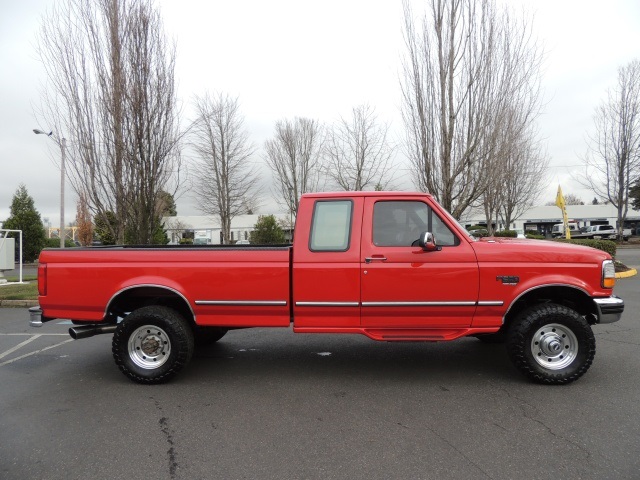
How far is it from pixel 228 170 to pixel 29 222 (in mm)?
13218

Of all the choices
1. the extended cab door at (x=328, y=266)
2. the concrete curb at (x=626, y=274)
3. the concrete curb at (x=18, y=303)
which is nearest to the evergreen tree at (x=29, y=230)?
the concrete curb at (x=18, y=303)

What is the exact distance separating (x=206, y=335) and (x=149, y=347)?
4.71ft

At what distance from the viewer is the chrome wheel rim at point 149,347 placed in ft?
15.0

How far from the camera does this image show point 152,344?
4.60m

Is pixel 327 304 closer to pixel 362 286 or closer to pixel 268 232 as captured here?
pixel 362 286

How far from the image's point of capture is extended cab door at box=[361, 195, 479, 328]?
4.35 m

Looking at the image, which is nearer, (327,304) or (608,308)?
(608,308)

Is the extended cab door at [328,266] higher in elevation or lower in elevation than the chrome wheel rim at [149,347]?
higher

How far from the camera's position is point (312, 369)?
503cm

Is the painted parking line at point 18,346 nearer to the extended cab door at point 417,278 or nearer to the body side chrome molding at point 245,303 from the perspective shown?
the body side chrome molding at point 245,303

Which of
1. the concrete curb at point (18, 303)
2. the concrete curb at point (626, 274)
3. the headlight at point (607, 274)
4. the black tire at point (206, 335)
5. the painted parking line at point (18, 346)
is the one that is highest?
the headlight at point (607, 274)

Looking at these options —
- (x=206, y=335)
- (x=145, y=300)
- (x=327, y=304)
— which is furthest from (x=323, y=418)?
(x=206, y=335)

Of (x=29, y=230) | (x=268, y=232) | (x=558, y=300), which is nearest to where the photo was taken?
(x=558, y=300)

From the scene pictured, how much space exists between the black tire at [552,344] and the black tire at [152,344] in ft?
11.2
